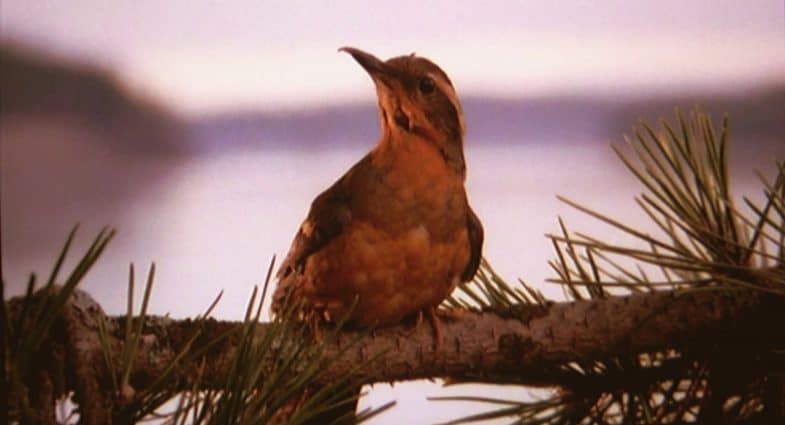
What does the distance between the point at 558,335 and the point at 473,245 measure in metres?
0.27

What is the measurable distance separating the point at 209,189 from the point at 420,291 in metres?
0.32

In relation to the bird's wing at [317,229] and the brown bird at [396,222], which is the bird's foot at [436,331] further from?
the bird's wing at [317,229]

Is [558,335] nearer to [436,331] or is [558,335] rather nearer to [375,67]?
[436,331]

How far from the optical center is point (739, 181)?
3.50ft

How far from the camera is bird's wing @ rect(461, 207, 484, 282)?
0.83m

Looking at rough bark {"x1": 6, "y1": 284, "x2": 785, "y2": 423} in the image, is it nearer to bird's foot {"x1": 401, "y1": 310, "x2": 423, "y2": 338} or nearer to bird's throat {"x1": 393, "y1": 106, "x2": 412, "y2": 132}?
bird's foot {"x1": 401, "y1": 310, "x2": 423, "y2": 338}

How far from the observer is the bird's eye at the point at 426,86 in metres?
0.92

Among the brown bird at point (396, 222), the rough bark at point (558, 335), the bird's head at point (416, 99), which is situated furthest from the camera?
the bird's head at point (416, 99)

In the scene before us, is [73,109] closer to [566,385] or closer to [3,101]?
[3,101]

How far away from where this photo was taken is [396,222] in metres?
0.84

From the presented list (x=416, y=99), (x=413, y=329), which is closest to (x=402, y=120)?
(x=416, y=99)

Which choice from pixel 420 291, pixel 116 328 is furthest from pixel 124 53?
pixel 116 328

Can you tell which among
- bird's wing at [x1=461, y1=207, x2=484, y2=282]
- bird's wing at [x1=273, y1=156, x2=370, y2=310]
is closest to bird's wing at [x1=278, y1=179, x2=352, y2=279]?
bird's wing at [x1=273, y1=156, x2=370, y2=310]

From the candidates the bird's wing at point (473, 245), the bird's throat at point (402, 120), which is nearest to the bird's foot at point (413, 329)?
the bird's wing at point (473, 245)
